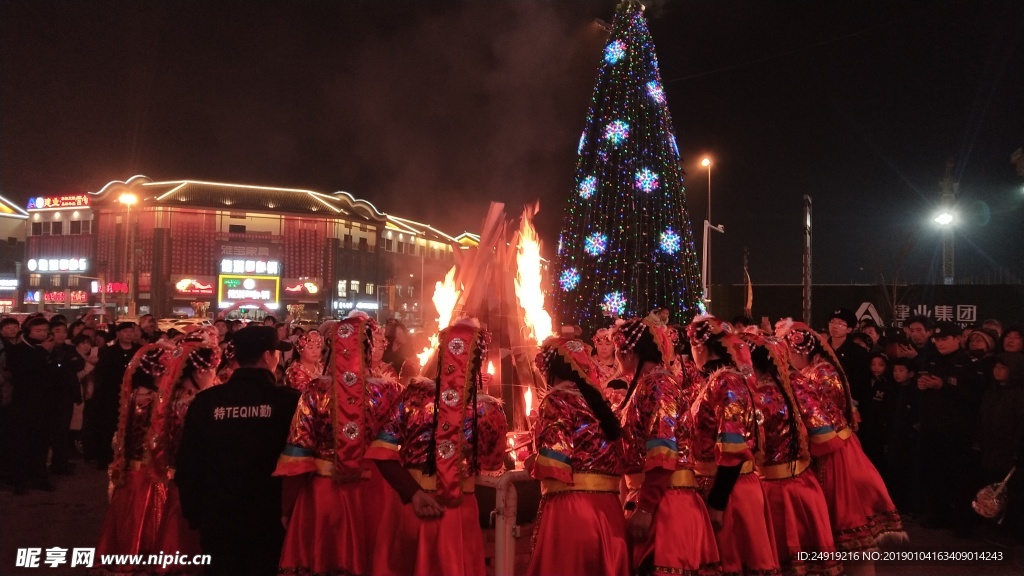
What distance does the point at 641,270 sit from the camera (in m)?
12.6

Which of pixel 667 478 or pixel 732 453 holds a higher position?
pixel 732 453

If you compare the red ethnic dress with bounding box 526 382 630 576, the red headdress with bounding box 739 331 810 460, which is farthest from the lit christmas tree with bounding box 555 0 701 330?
the red ethnic dress with bounding box 526 382 630 576

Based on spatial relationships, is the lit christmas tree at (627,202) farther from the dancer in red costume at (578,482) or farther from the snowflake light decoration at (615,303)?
the dancer in red costume at (578,482)

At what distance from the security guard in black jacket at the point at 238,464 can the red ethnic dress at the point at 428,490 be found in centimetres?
73

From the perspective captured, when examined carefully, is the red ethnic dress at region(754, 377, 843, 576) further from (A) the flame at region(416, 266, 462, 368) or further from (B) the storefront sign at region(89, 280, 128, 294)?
(B) the storefront sign at region(89, 280, 128, 294)

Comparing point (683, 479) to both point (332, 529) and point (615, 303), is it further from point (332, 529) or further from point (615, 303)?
point (615, 303)

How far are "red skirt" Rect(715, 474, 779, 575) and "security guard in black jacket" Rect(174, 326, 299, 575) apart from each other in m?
2.68

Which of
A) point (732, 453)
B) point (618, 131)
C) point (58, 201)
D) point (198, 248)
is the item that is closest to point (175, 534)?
point (732, 453)

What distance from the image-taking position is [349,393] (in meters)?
4.06

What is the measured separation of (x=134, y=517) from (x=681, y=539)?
3741 millimetres

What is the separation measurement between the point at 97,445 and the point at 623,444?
8182 millimetres

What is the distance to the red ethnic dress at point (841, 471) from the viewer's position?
4.80m

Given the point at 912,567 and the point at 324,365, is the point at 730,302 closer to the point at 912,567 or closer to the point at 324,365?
the point at 912,567

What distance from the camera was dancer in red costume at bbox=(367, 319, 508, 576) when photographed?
3582 mm
